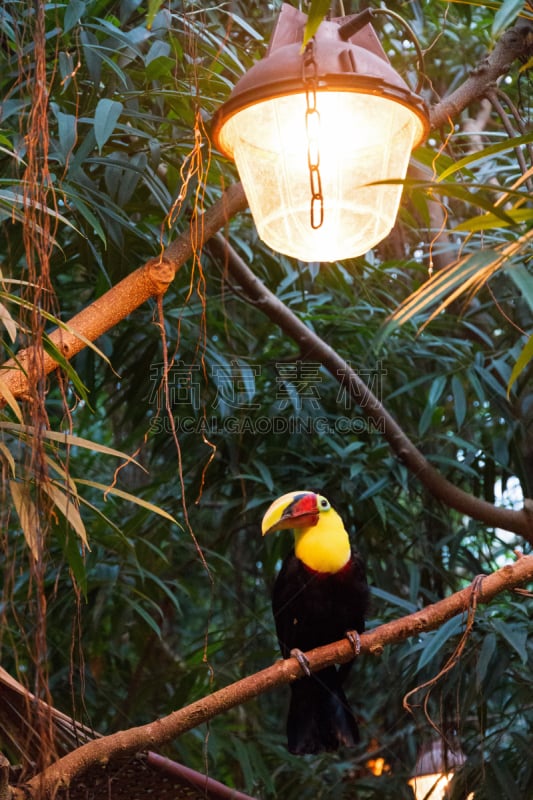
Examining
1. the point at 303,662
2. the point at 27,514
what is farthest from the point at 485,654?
the point at 27,514

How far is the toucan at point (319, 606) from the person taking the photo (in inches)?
72.7

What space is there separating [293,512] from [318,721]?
17.7 inches

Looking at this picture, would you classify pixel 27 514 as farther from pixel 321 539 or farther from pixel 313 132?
pixel 321 539

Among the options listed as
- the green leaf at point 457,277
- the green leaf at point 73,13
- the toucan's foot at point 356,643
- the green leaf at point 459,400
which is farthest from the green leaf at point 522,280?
the green leaf at point 459,400

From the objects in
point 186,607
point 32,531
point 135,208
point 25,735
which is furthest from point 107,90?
point 186,607

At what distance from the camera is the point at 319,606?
1919 mm

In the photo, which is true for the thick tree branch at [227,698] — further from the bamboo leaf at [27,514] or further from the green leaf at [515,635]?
the green leaf at [515,635]

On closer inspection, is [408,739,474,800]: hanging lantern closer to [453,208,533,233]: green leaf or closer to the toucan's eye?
the toucan's eye

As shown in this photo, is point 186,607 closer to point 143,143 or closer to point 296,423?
point 296,423

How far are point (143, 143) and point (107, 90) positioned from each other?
23cm

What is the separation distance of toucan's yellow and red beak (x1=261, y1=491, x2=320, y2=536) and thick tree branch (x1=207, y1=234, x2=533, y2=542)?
1.38ft

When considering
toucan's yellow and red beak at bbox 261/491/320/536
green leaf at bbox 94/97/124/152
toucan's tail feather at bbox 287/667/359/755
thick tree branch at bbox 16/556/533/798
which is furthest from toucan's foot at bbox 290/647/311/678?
green leaf at bbox 94/97/124/152

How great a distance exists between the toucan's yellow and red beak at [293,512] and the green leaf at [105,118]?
2.50 ft

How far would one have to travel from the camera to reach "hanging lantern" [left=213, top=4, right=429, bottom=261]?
1.06m
